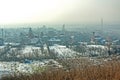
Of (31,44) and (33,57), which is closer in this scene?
(33,57)

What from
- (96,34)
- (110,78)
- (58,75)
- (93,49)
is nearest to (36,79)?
(58,75)

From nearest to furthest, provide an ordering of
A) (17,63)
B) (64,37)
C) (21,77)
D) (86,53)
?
(21,77) < (17,63) < (86,53) < (64,37)

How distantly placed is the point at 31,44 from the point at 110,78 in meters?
15.0

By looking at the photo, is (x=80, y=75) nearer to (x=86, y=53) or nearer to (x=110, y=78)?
(x=110, y=78)

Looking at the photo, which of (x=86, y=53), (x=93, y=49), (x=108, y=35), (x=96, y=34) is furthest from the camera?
(x=96, y=34)

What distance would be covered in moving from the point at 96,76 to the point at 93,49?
10878 mm

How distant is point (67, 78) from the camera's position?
24.5ft

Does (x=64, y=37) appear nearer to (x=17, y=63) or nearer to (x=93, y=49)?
(x=93, y=49)

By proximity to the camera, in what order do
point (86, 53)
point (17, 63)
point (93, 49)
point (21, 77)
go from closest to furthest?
1. point (21, 77)
2. point (17, 63)
3. point (86, 53)
4. point (93, 49)

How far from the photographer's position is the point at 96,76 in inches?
294

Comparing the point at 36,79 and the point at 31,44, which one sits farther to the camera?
the point at 31,44

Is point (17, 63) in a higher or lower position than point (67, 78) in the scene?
lower

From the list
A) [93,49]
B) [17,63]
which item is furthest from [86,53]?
[17,63]

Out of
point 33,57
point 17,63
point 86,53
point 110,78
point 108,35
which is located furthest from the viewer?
point 108,35
